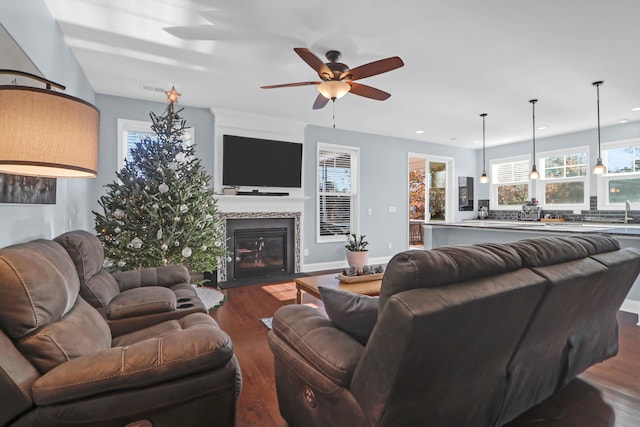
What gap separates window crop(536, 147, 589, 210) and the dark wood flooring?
13.7 feet

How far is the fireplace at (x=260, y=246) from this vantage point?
17.3 ft

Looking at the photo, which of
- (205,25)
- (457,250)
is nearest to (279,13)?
(205,25)

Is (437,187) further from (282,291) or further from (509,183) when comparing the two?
A: (282,291)

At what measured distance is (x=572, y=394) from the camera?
6.69 ft

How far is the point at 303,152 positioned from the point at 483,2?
375 centimetres

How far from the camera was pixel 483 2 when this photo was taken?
2.50 m

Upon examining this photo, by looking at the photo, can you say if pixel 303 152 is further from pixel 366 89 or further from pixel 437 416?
pixel 437 416

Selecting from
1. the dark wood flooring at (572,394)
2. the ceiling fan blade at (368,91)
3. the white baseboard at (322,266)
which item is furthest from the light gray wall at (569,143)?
the ceiling fan blade at (368,91)

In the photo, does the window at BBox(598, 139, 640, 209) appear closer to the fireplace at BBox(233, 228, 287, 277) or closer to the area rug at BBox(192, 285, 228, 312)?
the fireplace at BBox(233, 228, 287, 277)

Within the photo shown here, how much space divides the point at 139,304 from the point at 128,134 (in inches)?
139

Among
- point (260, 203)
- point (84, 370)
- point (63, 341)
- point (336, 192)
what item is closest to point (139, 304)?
point (63, 341)

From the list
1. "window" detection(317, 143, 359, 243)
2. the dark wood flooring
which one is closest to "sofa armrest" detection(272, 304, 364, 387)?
the dark wood flooring

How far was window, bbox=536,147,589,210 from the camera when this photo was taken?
6.36 m

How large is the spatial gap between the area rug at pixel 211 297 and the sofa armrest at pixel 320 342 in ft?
7.76
